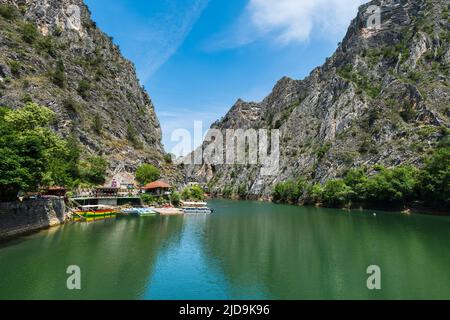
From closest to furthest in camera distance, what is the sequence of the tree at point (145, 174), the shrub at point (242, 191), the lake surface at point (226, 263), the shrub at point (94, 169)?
the lake surface at point (226, 263) → the shrub at point (94, 169) → the tree at point (145, 174) → the shrub at point (242, 191)

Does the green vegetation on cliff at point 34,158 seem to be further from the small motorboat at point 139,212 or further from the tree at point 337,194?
the tree at point 337,194

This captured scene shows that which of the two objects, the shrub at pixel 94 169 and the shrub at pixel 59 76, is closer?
the shrub at pixel 94 169

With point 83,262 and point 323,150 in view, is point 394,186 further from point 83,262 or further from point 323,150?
point 83,262

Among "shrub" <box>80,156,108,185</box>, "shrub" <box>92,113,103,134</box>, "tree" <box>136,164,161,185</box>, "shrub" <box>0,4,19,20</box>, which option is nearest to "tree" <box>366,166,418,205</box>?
"tree" <box>136,164,161,185</box>

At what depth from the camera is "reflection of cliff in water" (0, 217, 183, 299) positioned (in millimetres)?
23984

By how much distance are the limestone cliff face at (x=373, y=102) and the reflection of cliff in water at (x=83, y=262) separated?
91845 millimetres

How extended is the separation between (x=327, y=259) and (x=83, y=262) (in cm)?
2562

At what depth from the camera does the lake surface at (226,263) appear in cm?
2456

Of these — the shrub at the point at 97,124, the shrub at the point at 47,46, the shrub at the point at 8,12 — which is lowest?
the shrub at the point at 97,124

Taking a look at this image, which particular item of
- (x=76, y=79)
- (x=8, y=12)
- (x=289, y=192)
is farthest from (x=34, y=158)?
(x=289, y=192)

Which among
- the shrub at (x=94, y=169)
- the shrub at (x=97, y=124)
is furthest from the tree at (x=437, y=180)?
the shrub at (x=97, y=124)

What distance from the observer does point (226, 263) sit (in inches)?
1319

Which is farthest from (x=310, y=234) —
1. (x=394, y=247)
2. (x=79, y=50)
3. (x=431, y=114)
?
(x=79, y=50)

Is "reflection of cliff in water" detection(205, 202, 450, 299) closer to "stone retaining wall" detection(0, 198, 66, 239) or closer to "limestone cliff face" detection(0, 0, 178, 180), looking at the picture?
"stone retaining wall" detection(0, 198, 66, 239)
